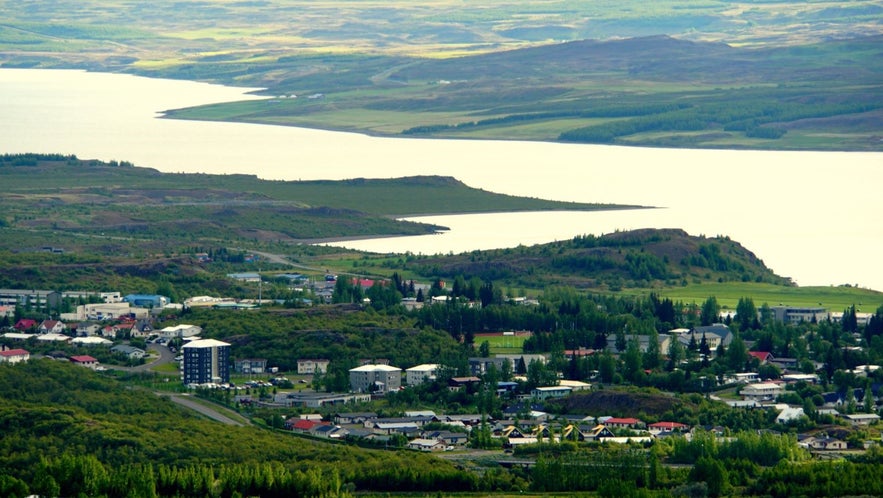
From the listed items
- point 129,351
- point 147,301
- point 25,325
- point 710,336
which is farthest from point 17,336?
point 710,336

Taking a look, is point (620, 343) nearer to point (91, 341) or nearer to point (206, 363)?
point (206, 363)

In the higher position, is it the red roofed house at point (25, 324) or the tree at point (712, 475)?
the red roofed house at point (25, 324)

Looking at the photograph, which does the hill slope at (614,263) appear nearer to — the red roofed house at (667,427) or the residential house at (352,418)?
the residential house at (352,418)

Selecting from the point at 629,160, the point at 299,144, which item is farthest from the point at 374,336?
the point at 299,144

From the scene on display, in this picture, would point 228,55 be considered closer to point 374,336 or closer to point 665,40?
point 665,40

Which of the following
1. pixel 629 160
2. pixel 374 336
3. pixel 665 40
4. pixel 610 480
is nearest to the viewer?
pixel 610 480

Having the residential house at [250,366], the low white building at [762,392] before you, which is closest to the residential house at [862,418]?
the low white building at [762,392]

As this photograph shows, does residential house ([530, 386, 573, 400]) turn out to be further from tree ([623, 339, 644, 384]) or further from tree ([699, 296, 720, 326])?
tree ([699, 296, 720, 326])
